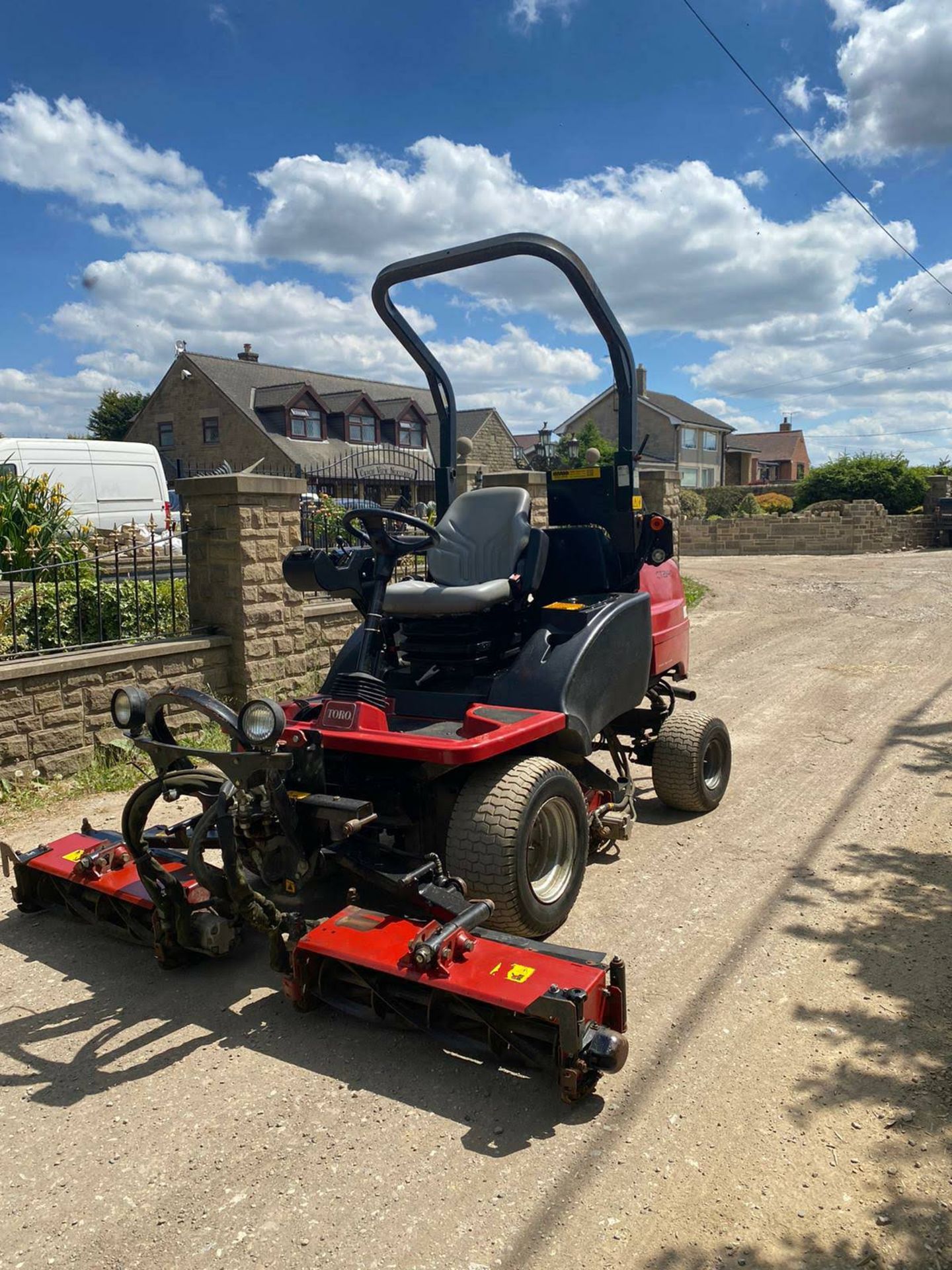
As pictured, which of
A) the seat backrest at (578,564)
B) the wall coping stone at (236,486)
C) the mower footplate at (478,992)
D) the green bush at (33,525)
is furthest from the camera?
the green bush at (33,525)

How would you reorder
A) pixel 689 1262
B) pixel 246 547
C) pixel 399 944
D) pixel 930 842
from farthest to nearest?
pixel 246 547 < pixel 930 842 < pixel 399 944 < pixel 689 1262

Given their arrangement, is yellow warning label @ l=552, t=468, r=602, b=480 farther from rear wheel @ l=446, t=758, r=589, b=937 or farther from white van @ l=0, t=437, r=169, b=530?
white van @ l=0, t=437, r=169, b=530

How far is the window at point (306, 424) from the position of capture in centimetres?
3459

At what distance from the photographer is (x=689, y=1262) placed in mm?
2256

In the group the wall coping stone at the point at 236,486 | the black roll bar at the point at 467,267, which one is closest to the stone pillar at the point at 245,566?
the wall coping stone at the point at 236,486

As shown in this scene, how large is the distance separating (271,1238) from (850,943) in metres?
2.56

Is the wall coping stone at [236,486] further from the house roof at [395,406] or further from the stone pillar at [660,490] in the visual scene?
the house roof at [395,406]

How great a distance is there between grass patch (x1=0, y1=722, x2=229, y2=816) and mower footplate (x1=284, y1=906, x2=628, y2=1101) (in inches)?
105

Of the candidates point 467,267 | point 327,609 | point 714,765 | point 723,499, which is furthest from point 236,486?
point 723,499

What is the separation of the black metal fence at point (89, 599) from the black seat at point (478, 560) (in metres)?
2.69

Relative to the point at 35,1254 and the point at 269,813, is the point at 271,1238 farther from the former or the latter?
the point at 269,813

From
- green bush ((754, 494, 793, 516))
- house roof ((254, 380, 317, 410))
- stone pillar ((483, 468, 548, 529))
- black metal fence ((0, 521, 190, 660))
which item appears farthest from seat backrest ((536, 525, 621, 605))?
house roof ((254, 380, 317, 410))

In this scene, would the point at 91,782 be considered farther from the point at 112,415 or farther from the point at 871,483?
the point at 112,415

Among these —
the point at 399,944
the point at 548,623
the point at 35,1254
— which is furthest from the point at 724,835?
the point at 35,1254
